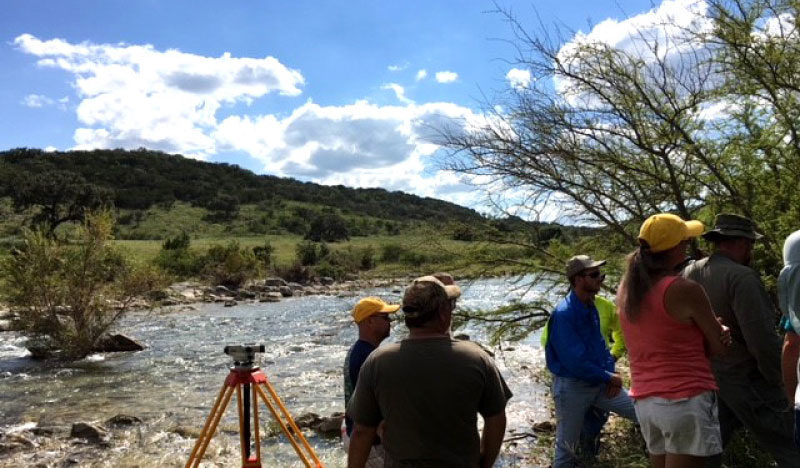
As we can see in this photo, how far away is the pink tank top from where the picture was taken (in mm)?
3113

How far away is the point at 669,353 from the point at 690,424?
0.34 metres

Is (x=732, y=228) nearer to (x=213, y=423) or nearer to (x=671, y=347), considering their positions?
(x=671, y=347)

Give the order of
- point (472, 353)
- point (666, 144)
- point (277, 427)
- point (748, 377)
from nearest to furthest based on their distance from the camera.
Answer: point (472, 353) → point (748, 377) → point (666, 144) → point (277, 427)

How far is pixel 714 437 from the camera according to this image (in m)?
3.08

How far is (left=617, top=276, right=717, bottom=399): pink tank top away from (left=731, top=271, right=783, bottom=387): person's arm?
48 cm

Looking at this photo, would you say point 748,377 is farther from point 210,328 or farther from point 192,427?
point 210,328

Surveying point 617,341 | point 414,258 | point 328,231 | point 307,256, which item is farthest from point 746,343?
point 328,231

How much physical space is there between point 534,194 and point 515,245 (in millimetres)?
802

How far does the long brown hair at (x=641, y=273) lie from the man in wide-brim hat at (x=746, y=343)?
22.7 inches

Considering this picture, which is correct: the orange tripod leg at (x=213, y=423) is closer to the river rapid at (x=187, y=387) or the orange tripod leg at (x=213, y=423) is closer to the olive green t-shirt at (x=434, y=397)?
the olive green t-shirt at (x=434, y=397)

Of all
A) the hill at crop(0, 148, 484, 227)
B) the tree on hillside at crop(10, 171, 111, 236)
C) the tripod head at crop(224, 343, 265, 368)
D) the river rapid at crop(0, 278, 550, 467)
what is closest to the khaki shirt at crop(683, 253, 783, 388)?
the tripod head at crop(224, 343, 265, 368)

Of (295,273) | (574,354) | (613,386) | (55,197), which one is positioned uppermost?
(55,197)

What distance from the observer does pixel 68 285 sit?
1565cm

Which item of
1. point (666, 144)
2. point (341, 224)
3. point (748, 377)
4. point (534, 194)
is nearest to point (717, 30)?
point (666, 144)
